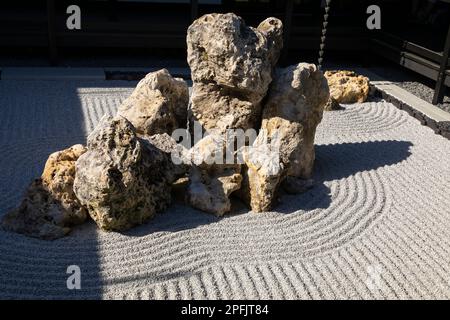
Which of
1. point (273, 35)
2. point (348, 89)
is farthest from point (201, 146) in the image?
point (348, 89)

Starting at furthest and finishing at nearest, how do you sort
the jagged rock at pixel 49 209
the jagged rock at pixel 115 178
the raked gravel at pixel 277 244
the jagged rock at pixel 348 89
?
the jagged rock at pixel 348 89, the jagged rock at pixel 49 209, the jagged rock at pixel 115 178, the raked gravel at pixel 277 244

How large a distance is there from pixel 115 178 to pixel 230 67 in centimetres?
192

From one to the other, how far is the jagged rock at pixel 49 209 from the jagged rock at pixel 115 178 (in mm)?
182

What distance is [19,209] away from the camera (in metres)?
5.15

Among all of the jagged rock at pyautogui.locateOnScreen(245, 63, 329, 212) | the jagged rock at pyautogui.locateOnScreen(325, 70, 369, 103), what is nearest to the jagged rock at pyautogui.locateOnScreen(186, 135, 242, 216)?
the jagged rock at pyautogui.locateOnScreen(245, 63, 329, 212)

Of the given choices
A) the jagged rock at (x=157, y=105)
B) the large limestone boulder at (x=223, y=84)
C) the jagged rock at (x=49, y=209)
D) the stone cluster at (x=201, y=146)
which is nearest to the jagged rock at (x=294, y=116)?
the stone cluster at (x=201, y=146)

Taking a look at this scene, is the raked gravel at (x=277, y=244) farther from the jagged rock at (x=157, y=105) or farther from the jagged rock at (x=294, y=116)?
the jagged rock at (x=157, y=105)

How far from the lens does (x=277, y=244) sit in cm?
526

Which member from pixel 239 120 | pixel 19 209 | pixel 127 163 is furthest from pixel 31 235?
pixel 239 120

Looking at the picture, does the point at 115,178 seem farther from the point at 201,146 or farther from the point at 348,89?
the point at 348,89

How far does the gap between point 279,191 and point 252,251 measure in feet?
4.56

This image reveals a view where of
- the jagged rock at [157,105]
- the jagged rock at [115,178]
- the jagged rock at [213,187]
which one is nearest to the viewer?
the jagged rock at [115,178]

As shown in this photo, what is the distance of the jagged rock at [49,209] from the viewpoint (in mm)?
5070

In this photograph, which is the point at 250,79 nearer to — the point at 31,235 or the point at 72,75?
the point at 31,235
